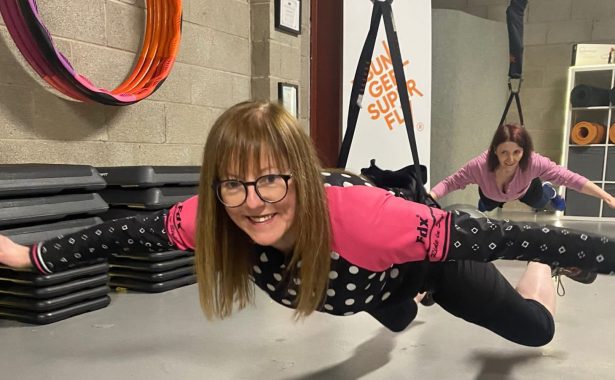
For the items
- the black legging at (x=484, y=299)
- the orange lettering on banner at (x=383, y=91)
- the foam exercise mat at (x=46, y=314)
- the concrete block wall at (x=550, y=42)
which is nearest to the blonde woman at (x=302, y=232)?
the black legging at (x=484, y=299)

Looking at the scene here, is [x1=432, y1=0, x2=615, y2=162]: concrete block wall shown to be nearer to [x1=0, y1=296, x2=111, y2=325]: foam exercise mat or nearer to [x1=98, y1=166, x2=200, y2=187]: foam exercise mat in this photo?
[x1=98, y1=166, x2=200, y2=187]: foam exercise mat

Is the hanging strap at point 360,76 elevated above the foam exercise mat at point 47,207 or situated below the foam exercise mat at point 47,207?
above

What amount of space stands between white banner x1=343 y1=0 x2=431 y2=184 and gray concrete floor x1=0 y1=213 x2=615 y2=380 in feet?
5.98

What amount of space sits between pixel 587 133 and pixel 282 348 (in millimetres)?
4803

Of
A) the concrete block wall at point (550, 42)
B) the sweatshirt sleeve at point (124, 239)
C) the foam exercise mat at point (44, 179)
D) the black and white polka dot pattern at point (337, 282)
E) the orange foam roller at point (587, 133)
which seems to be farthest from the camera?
the concrete block wall at point (550, 42)

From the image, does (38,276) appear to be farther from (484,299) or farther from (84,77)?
(484,299)

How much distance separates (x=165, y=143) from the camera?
111 inches

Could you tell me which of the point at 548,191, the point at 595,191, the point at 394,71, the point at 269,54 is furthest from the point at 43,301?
the point at 548,191

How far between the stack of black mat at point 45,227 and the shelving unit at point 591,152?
495cm

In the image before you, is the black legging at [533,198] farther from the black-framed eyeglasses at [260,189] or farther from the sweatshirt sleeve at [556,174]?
the black-framed eyeglasses at [260,189]

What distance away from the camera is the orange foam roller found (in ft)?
17.1

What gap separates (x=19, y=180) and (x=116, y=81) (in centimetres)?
92

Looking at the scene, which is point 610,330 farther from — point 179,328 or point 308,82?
point 308,82

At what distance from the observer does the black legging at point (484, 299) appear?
134 centimetres
